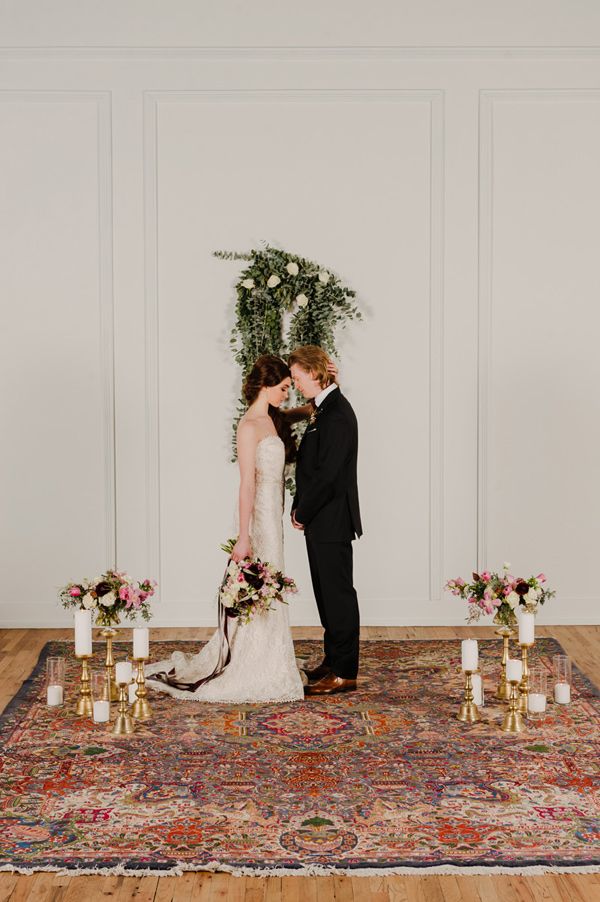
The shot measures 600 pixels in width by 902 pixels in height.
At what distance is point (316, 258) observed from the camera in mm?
6684

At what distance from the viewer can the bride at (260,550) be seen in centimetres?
506

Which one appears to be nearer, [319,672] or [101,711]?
[101,711]

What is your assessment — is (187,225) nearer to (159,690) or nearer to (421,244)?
(421,244)

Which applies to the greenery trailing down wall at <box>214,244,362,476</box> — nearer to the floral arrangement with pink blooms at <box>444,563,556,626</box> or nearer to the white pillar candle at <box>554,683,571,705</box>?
the floral arrangement with pink blooms at <box>444,563,556,626</box>

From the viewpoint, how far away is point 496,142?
6688mm

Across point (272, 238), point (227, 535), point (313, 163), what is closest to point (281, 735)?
point (227, 535)

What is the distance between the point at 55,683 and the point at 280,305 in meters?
2.83

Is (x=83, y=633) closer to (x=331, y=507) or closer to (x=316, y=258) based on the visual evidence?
(x=331, y=507)

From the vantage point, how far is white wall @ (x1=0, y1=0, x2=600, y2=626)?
6629mm

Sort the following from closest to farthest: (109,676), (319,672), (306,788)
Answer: (306,788), (109,676), (319,672)

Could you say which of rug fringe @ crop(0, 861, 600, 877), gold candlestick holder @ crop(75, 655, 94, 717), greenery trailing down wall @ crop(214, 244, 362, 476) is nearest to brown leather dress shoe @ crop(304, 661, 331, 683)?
gold candlestick holder @ crop(75, 655, 94, 717)

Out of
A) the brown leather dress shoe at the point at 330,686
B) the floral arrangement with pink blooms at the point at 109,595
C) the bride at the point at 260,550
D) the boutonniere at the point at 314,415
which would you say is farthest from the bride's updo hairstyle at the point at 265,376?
the brown leather dress shoe at the point at 330,686

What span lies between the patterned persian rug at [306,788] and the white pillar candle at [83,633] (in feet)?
1.10

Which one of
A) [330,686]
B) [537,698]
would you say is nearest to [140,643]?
→ [330,686]
